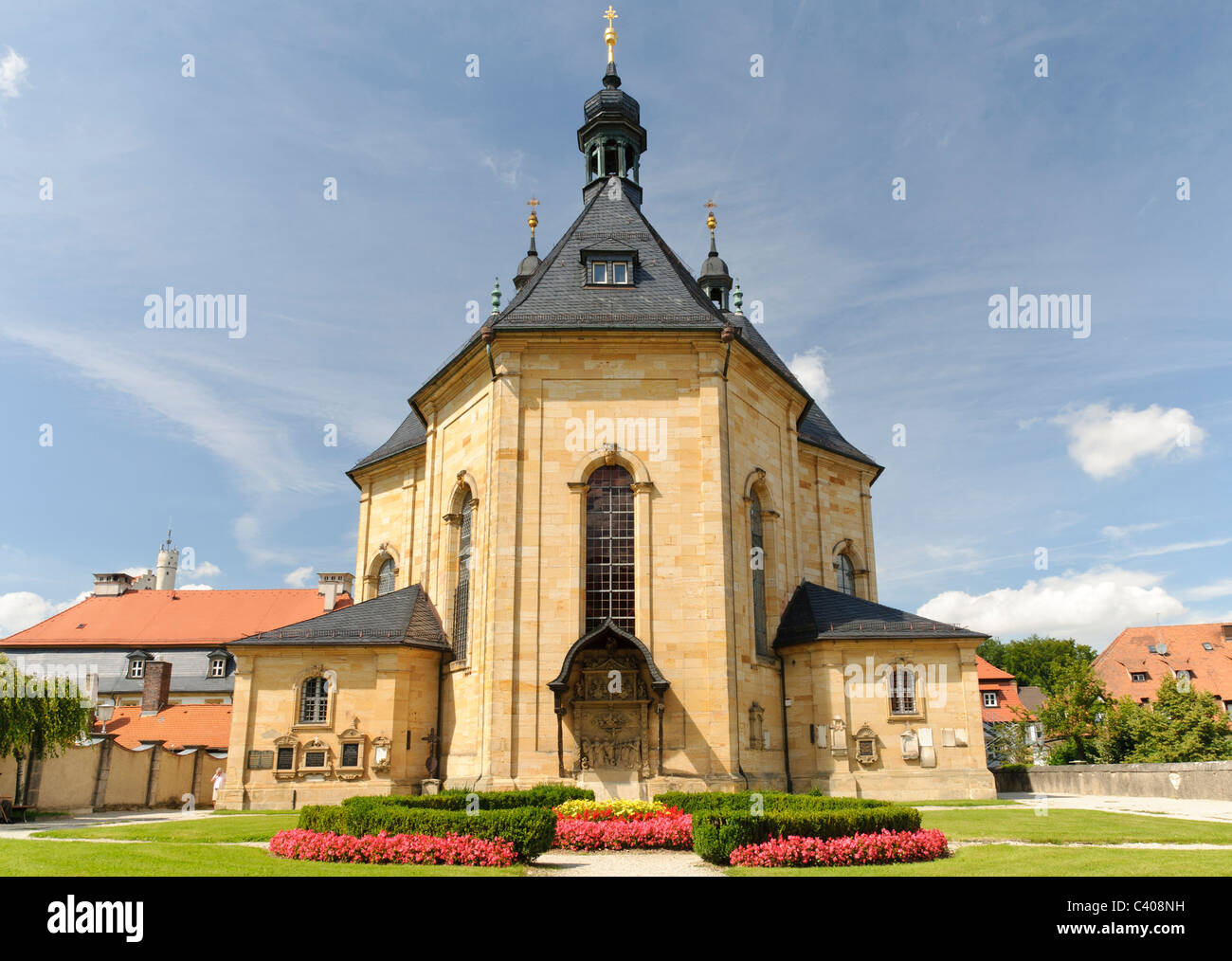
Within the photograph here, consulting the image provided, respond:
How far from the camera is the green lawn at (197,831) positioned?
772 inches

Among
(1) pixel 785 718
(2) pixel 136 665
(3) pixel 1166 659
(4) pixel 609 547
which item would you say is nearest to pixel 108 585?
(2) pixel 136 665

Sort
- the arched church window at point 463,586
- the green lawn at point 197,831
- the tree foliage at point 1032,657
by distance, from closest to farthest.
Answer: the green lawn at point 197,831
the arched church window at point 463,586
the tree foliage at point 1032,657

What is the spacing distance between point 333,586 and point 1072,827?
1897 inches

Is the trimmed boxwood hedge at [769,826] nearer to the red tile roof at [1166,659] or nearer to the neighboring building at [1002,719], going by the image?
the neighboring building at [1002,719]

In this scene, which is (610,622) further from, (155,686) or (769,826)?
(155,686)

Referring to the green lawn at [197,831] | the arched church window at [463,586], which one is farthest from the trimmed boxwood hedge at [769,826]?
the arched church window at [463,586]

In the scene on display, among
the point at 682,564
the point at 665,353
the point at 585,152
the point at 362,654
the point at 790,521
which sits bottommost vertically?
the point at 362,654

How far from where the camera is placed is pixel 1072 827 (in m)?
20.3

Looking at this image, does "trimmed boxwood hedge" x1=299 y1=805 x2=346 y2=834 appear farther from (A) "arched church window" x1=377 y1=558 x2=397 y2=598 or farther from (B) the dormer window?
(B) the dormer window

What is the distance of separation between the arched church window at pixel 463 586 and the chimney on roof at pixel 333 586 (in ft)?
97.4
